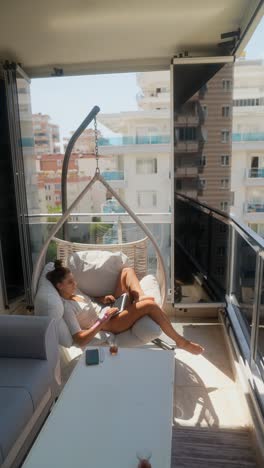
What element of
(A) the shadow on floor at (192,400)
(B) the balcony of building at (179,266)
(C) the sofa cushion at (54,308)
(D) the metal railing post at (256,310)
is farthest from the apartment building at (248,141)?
(C) the sofa cushion at (54,308)

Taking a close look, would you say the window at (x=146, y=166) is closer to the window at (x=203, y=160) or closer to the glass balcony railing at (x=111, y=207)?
the glass balcony railing at (x=111, y=207)

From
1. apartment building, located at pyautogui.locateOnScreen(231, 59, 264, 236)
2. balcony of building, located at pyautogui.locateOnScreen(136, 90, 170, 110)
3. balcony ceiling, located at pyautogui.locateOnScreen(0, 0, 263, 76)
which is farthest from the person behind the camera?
balcony of building, located at pyautogui.locateOnScreen(136, 90, 170, 110)

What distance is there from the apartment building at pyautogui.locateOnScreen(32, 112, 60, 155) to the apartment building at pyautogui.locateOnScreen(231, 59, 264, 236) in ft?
5.81

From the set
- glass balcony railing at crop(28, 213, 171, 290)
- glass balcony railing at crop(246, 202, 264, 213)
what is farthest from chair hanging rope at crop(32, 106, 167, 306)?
glass balcony railing at crop(246, 202, 264, 213)

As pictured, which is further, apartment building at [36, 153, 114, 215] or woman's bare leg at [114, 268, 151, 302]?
apartment building at [36, 153, 114, 215]

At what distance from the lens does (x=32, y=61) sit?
2.98m

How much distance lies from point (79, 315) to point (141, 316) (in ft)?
1.42

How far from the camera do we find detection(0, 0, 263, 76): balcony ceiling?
203 centimetres

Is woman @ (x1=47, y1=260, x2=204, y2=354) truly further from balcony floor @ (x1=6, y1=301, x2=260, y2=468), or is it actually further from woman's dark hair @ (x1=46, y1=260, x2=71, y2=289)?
balcony floor @ (x1=6, y1=301, x2=260, y2=468)

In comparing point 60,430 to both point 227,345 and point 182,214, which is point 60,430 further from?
point 182,214

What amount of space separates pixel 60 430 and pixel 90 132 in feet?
9.02

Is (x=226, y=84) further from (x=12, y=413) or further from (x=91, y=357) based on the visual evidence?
(x=12, y=413)

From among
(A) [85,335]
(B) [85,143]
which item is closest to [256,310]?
(A) [85,335]

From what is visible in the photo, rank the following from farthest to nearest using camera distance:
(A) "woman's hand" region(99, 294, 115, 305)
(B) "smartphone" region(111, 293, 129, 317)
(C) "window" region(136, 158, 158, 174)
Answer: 1. (C) "window" region(136, 158, 158, 174)
2. (A) "woman's hand" region(99, 294, 115, 305)
3. (B) "smartphone" region(111, 293, 129, 317)
